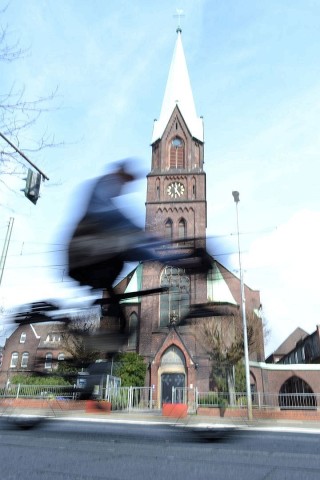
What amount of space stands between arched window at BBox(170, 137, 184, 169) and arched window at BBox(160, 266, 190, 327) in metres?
31.5

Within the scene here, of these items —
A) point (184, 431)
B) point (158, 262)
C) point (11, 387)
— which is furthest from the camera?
point (11, 387)

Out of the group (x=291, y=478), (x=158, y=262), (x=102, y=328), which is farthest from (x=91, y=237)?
(x=291, y=478)

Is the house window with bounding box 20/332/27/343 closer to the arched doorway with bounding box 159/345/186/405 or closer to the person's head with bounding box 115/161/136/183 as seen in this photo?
the person's head with bounding box 115/161/136/183

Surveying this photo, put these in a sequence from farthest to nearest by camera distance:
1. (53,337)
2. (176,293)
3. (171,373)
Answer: (171,373), (53,337), (176,293)

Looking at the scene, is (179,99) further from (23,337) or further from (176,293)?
(176,293)

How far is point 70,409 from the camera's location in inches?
80.2

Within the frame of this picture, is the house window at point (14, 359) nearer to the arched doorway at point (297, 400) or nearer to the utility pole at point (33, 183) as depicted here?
the utility pole at point (33, 183)

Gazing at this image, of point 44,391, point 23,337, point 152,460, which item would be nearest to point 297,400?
point 152,460

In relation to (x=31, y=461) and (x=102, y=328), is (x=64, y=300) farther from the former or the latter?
(x=31, y=461)

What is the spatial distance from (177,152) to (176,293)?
32133mm

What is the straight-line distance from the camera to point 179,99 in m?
29.9

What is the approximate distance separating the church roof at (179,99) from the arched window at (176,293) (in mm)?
24436

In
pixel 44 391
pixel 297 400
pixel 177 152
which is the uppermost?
pixel 177 152

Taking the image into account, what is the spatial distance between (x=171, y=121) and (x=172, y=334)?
35.2 meters
